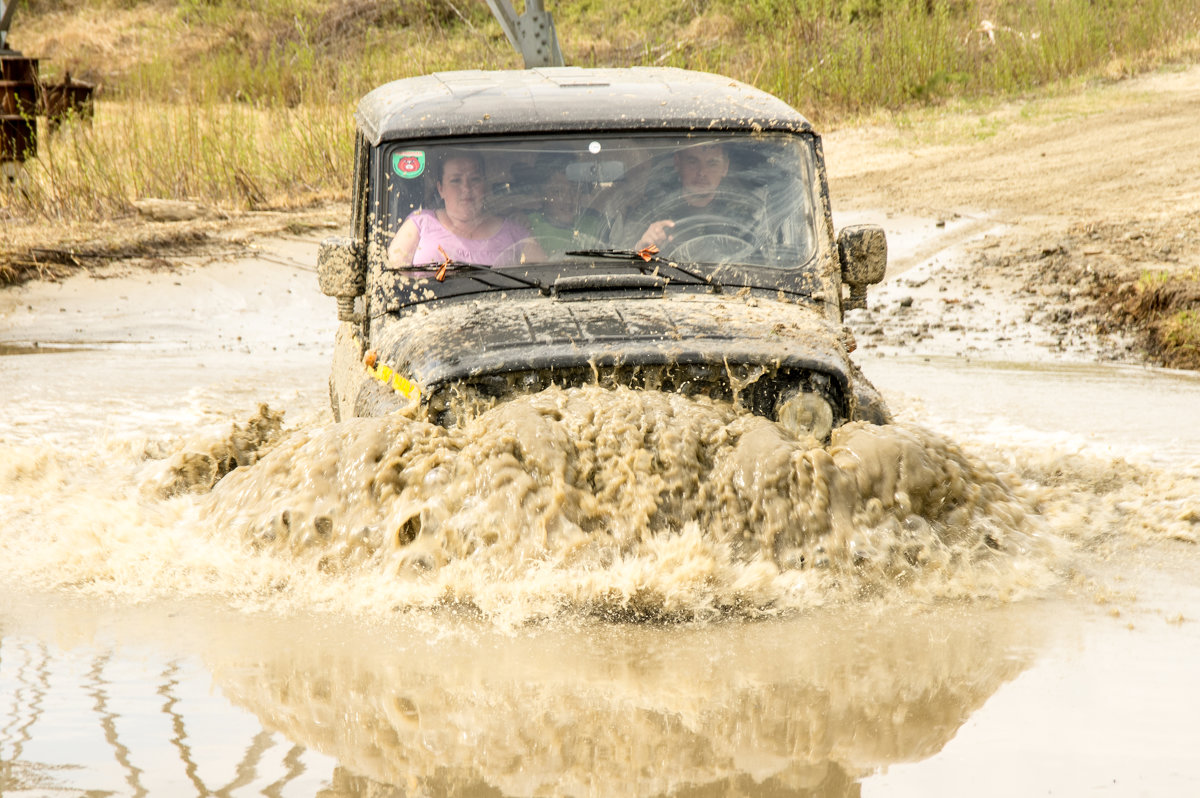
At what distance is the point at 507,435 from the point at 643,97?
1.73 m

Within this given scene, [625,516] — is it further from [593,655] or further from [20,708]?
[20,708]

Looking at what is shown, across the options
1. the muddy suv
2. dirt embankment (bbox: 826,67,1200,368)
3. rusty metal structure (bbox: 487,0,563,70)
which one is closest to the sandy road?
dirt embankment (bbox: 826,67,1200,368)

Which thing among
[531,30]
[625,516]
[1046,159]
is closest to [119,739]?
[625,516]

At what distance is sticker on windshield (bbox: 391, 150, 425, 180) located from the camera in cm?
481

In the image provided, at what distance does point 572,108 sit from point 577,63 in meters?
15.9

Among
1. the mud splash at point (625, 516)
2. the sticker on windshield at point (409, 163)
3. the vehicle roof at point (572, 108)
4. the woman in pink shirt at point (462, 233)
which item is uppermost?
the vehicle roof at point (572, 108)

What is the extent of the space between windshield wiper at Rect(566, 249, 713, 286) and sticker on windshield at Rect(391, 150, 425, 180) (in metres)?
0.64

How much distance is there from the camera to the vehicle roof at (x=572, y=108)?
484cm

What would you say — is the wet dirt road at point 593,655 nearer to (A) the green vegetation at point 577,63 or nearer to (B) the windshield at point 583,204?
(B) the windshield at point 583,204

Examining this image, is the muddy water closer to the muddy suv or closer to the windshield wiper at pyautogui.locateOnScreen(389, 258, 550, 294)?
the muddy suv

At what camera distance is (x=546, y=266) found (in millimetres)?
4707

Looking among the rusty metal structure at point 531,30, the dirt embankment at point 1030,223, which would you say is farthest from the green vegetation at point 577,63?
the rusty metal structure at point 531,30

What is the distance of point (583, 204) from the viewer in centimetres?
482

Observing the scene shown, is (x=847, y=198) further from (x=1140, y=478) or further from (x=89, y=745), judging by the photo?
(x=89, y=745)
